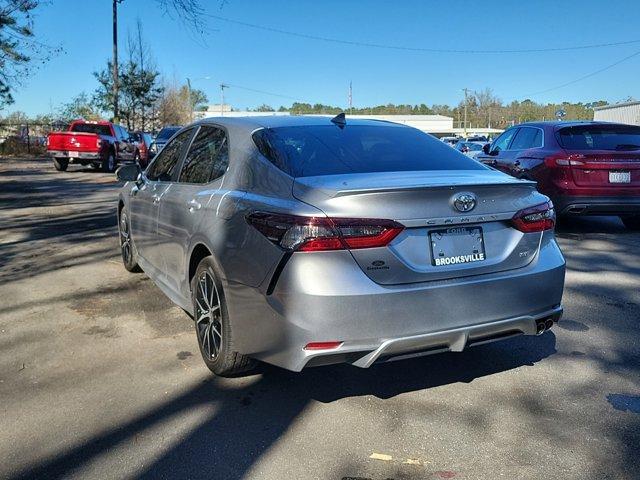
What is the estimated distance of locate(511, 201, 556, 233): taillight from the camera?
3305 mm

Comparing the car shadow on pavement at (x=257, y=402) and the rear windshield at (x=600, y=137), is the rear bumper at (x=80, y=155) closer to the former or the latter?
the rear windshield at (x=600, y=137)

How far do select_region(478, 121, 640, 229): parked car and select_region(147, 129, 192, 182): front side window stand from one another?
536cm

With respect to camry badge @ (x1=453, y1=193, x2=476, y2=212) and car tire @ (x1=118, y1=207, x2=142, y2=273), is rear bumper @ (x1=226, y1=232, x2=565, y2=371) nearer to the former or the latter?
camry badge @ (x1=453, y1=193, x2=476, y2=212)

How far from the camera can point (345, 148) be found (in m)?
3.76

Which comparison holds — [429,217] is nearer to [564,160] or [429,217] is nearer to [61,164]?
[564,160]

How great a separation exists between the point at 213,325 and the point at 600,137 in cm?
678

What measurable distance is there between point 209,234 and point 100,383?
1.14 meters

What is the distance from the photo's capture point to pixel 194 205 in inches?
154

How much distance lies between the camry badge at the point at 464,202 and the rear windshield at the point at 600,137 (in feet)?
19.0

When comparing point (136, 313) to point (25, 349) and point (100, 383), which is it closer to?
point (25, 349)

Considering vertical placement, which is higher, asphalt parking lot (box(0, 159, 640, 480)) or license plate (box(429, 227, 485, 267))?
license plate (box(429, 227, 485, 267))

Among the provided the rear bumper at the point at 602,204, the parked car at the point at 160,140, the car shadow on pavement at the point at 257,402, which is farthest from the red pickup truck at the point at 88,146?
the car shadow on pavement at the point at 257,402

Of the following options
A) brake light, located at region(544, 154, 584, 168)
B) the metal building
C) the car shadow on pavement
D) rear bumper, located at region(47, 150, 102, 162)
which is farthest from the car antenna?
the metal building

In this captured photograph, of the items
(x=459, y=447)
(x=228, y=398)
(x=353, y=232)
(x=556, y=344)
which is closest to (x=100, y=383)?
(x=228, y=398)
